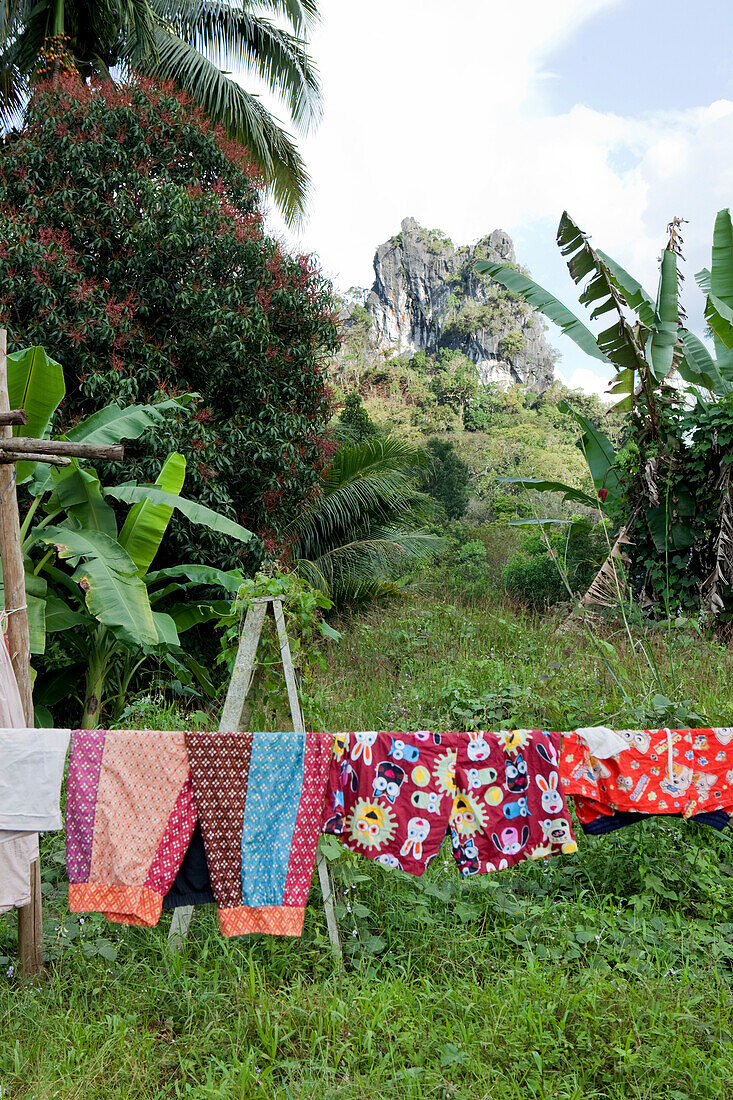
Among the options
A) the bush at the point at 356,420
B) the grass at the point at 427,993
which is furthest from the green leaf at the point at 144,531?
the bush at the point at 356,420

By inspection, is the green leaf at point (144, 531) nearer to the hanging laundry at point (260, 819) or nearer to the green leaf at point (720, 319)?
the hanging laundry at point (260, 819)

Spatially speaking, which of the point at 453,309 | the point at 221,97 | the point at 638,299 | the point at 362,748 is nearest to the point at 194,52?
the point at 221,97

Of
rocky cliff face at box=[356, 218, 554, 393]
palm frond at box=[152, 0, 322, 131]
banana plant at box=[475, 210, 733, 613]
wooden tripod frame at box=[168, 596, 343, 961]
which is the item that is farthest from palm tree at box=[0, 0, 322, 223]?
rocky cliff face at box=[356, 218, 554, 393]

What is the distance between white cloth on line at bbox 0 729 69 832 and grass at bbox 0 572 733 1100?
2.51ft

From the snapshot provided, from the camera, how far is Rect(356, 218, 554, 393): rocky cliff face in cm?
5647

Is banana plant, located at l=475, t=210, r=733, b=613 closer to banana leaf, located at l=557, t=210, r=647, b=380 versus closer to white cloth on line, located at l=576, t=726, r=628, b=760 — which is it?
banana leaf, located at l=557, t=210, r=647, b=380

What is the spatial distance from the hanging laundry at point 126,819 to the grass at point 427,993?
0.44 metres

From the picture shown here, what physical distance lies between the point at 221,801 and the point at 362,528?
8.34 meters

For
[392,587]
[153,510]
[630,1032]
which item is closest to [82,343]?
[153,510]

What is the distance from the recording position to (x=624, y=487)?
878 centimetres

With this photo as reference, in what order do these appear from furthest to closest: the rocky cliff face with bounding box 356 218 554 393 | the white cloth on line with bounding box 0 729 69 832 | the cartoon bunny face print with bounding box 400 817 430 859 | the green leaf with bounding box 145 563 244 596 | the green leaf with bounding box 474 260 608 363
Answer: the rocky cliff face with bounding box 356 218 554 393
the green leaf with bounding box 474 260 608 363
the green leaf with bounding box 145 563 244 596
the cartoon bunny face print with bounding box 400 817 430 859
the white cloth on line with bounding box 0 729 69 832

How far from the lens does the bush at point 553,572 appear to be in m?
10.9

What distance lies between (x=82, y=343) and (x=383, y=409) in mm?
26224

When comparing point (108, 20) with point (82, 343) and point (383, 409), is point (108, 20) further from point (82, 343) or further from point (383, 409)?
point (383, 409)
